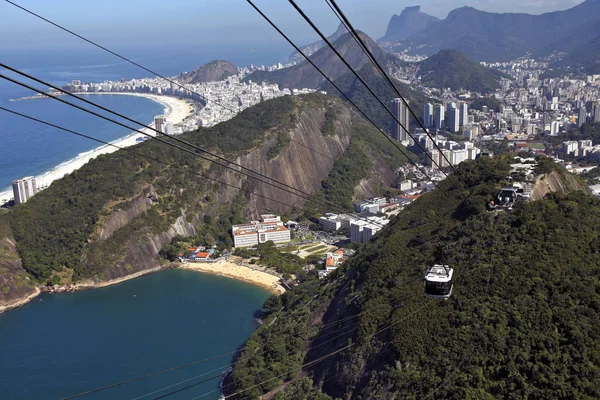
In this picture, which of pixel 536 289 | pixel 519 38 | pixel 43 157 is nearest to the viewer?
pixel 536 289

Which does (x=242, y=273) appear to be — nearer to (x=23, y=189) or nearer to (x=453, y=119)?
(x=23, y=189)

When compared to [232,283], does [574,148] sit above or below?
above

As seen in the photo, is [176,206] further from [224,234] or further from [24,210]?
[24,210]

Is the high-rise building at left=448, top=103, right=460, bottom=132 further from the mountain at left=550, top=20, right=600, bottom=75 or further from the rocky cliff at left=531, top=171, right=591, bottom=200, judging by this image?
the mountain at left=550, top=20, right=600, bottom=75

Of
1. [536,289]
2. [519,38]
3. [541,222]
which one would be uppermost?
[519,38]

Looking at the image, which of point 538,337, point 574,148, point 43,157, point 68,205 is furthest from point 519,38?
point 538,337

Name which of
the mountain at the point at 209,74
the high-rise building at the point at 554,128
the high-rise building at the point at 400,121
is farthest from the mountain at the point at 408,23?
the high-rise building at the point at 400,121

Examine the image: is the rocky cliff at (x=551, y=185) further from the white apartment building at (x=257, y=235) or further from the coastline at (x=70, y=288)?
the coastline at (x=70, y=288)

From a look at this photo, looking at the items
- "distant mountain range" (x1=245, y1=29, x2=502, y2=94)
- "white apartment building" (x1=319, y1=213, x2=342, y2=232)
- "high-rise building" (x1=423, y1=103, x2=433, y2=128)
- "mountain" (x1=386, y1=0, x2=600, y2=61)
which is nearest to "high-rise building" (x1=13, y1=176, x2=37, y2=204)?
"white apartment building" (x1=319, y1=213, x2=342, y2=232)
